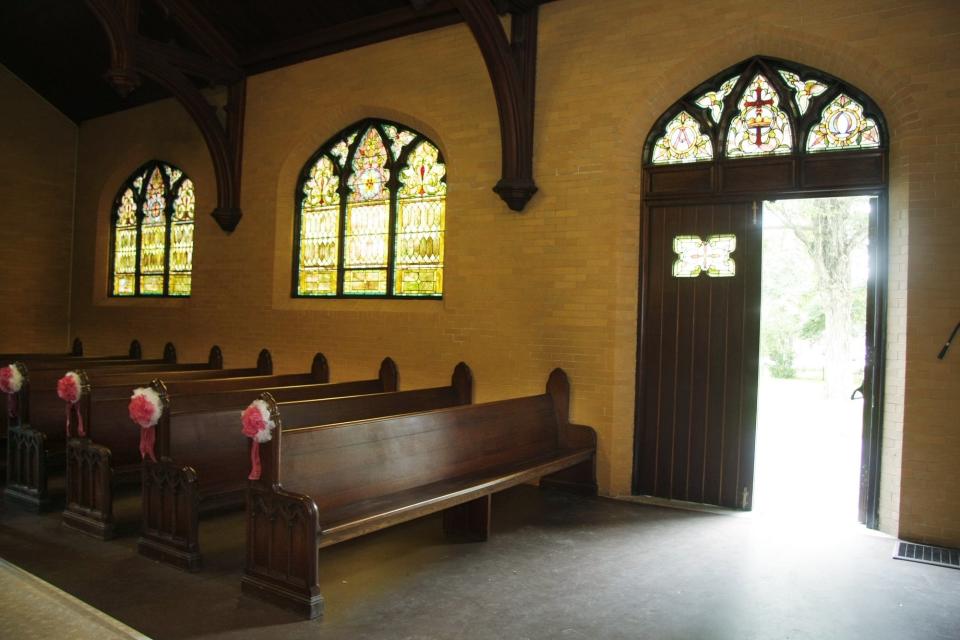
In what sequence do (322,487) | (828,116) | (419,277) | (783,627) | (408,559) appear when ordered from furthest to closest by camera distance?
(419,277), (828,116), (408,559), (322,487), (783,627)

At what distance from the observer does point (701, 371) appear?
578 cm

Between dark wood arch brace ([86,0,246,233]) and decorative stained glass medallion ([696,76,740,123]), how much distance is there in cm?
537

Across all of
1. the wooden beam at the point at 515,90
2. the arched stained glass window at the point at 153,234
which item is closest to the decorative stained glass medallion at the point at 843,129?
the wooden beam at the point at 515,90

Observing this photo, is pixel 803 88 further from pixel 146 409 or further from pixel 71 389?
pixel 71 389

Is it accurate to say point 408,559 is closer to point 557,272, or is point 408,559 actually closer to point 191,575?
point 191,575

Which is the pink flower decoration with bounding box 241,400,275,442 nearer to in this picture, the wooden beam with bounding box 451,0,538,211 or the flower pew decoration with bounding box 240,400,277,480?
the flower pew decoration with bounding box 240,400,277,480

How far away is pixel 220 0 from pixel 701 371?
21.1ft

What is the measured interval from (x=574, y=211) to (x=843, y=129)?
210 centimetres

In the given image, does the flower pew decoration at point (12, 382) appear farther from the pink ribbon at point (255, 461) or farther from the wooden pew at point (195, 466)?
the pink ribbon at point (255, 461)

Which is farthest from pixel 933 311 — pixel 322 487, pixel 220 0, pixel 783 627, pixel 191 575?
pixel 220 0

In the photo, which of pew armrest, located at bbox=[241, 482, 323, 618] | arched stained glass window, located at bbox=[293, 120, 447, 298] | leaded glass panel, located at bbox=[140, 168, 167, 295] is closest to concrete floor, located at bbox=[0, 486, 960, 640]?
pew armrest, located at bbox=[241, 482, 323, 618]

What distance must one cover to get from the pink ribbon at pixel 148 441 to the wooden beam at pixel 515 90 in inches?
134

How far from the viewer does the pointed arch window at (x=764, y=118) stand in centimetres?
536

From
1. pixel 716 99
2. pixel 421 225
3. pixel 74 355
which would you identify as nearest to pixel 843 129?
pixel 716 99
